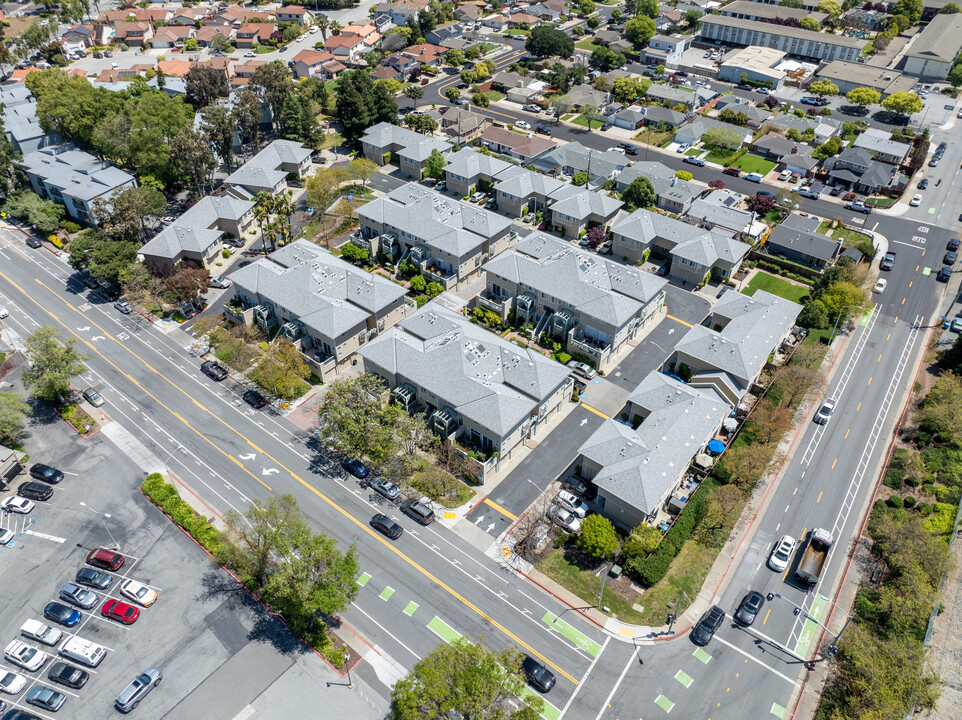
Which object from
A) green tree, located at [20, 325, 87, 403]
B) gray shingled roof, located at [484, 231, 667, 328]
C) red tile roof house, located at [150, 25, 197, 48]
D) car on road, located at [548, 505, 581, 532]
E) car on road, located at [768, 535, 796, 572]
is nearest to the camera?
car on road, located at [768, 535, 796, 572]

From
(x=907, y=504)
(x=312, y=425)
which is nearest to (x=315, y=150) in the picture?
(x=312, y=425)

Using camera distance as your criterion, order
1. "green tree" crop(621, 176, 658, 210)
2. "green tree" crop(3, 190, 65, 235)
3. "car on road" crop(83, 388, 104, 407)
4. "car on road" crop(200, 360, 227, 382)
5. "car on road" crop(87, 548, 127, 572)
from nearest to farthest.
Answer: "car on road" crop(87, 548, 127, 572) < "car on road" crop(83, 388, 104, 407) < "car on road" crop(200, 360, 227, 382) < "green tree" crop(3, 190, 65, 235) < "green tree" crop(621, 176, 658, 210)

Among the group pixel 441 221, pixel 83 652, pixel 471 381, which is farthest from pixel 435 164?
pixel 83 652

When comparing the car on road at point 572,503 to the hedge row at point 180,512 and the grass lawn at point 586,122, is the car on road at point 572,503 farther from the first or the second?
Result: the grass lawn at point 586,122

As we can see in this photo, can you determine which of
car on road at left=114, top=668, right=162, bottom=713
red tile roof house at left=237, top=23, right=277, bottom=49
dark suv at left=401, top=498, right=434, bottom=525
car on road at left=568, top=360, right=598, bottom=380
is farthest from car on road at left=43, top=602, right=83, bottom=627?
red tile roof house at left=237, top=23, right=277, bottom=49

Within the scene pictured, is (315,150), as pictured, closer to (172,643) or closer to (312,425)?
(312,425)

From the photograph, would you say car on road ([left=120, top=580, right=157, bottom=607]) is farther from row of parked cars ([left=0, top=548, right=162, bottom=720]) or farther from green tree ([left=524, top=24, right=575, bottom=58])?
green tree ([left=524, top=24, right=575, bottom=58])

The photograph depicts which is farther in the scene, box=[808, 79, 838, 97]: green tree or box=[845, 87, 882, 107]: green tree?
box=[808, 79, 838, 97]: green tree
